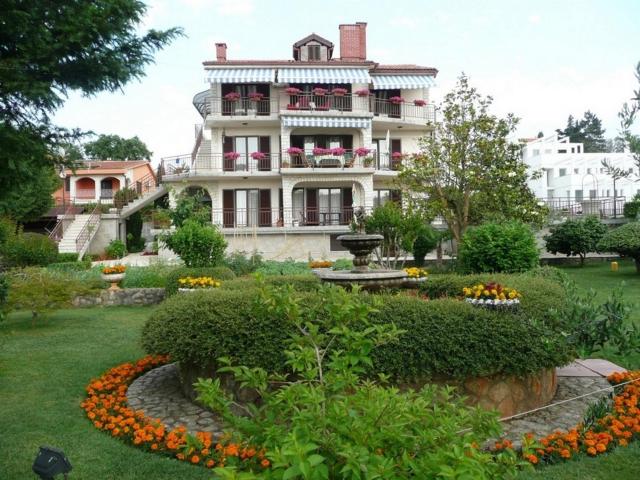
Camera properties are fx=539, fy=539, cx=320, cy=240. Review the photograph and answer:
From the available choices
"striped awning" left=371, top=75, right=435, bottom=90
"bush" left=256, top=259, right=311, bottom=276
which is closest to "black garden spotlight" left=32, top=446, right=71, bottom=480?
"bush" left=256, top=259, right=311, bottom=276

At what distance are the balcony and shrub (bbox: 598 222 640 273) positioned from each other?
13.8 meters

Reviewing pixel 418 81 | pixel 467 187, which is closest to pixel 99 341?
pixel 467 187

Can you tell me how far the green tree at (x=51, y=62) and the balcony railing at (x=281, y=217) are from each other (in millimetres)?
23240

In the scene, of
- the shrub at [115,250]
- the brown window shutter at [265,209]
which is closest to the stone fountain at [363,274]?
the brown window shutter at [265,209]

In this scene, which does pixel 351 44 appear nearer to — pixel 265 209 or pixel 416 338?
pixel 265 209

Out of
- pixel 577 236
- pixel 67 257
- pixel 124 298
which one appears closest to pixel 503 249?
pixel 124 298

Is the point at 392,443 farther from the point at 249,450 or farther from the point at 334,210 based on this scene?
the point at 334,210

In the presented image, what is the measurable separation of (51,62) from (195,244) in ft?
27.4

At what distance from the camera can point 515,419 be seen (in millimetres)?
5906

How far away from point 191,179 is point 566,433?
27437 millimetres

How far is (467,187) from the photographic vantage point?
19.9 meters

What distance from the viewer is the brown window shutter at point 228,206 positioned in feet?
102

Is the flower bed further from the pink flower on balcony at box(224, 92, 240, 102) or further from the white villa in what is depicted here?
the pink flower on balcony at box(224, 92, 240, 102)

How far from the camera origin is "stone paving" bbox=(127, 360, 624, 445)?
18.8 ft
